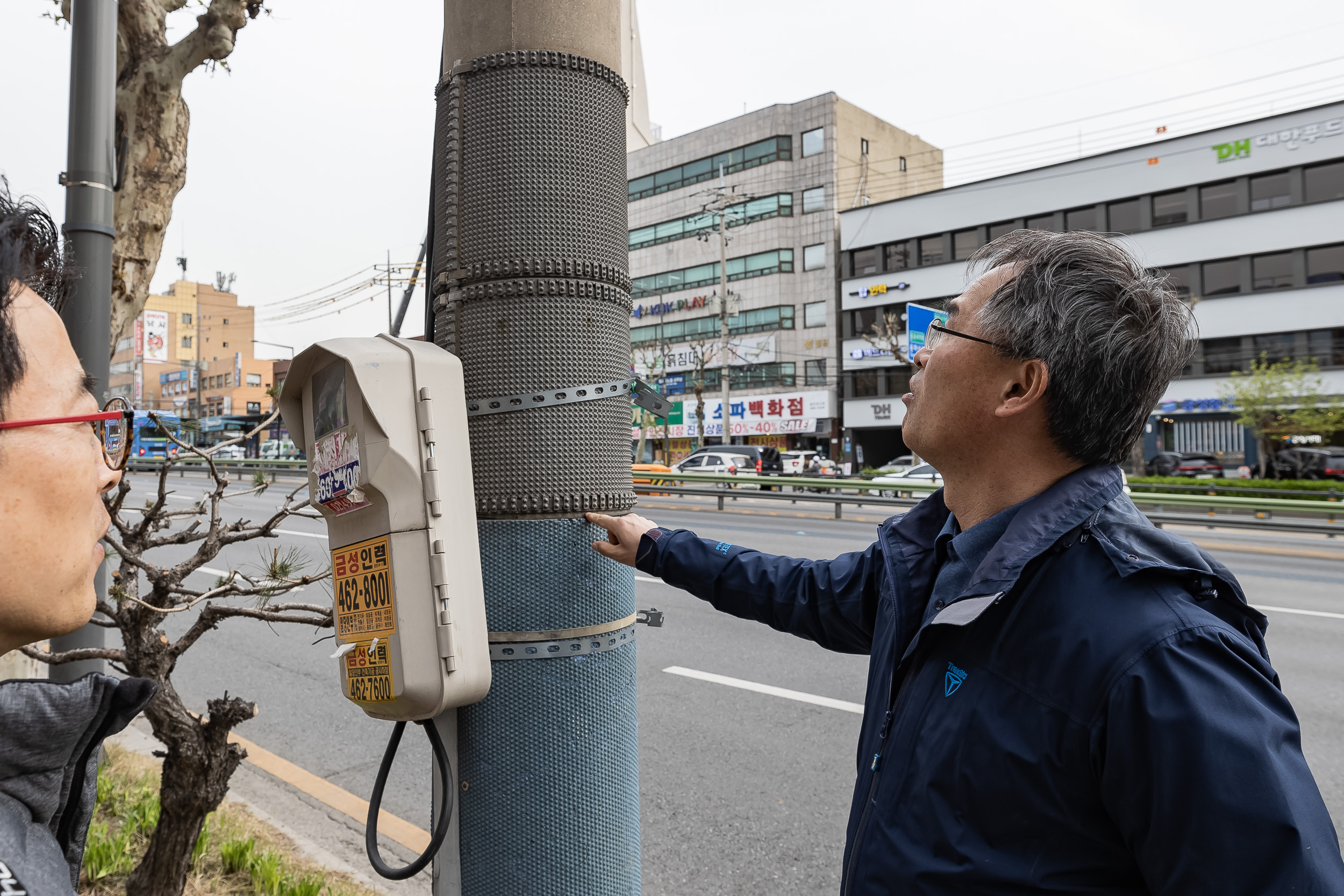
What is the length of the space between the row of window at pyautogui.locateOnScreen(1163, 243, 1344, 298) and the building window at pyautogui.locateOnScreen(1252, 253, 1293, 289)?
2 cm

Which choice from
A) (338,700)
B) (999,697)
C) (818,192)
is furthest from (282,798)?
(818,192)

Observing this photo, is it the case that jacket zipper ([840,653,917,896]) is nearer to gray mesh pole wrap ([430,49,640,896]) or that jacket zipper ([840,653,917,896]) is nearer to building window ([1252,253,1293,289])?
gray mesh pole wrap ([430,49,640,896])

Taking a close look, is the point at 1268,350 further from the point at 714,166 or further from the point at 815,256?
the point at 714,166

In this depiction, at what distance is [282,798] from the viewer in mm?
4426

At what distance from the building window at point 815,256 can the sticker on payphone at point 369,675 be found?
45.1 metres

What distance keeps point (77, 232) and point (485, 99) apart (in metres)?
2.60

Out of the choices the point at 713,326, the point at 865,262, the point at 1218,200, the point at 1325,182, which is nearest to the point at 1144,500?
the point at 1325,182

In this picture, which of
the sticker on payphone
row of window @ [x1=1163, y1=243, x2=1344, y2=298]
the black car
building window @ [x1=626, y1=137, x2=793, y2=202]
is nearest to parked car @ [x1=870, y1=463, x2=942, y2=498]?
the black car

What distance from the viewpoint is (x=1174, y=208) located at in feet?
112

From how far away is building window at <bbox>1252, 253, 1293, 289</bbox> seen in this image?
31828 mm

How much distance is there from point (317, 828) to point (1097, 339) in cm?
398

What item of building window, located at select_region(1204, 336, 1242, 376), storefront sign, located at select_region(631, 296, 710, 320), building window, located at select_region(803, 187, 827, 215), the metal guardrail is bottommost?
the metal guardrail

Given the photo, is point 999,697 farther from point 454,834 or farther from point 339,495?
point 339,495

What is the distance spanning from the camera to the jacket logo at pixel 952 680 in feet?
4.44
